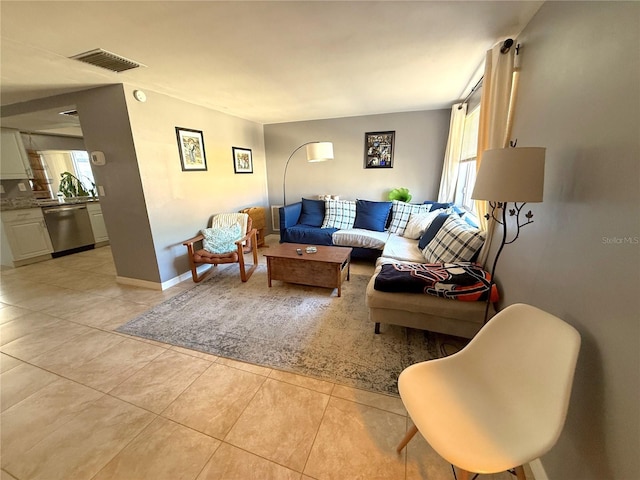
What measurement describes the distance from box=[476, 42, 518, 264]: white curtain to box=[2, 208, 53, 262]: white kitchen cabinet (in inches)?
243

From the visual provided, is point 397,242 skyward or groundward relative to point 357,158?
groundward

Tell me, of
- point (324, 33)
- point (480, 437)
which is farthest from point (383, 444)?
point (324, 33)

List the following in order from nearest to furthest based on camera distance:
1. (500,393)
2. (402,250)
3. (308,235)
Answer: (500,393)
(402,250)
(308,235)

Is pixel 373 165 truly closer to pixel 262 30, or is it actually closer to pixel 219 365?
pixel 262 30

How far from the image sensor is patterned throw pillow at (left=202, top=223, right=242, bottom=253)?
3.13m

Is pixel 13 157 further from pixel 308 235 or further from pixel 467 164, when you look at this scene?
pixel 467 164

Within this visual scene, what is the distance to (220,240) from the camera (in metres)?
3.17

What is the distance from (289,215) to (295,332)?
2.25 metres

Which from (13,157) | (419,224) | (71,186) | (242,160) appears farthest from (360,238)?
(71,186)

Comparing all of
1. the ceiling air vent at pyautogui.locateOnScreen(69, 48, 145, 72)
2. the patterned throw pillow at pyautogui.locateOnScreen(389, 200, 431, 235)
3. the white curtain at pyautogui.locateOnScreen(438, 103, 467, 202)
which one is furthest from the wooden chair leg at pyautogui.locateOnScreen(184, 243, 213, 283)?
the white curtain at pyautogui.locateOnScreen(438, 103, 467, 202)

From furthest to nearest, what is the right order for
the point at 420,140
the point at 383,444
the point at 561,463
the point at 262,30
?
the point at 420,140
the point at 262,30
the point at 383,444
the point at 561,463

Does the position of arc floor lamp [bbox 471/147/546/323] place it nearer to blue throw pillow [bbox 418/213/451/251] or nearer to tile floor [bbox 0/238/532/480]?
tile floor [bbox 0/238/532/480]

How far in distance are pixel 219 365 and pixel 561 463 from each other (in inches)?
73.6

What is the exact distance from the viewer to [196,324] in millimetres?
2248
